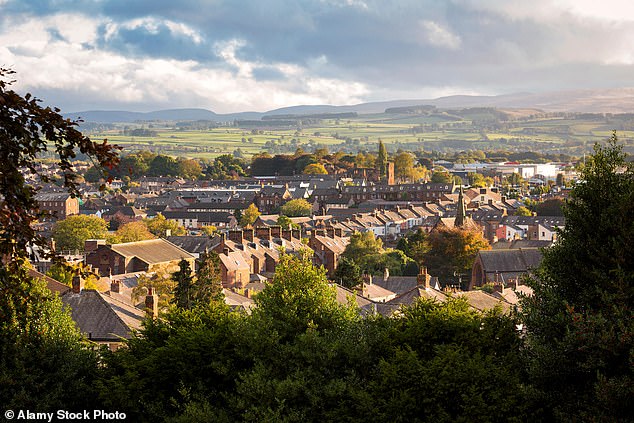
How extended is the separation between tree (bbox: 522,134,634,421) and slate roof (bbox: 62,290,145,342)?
19083mm

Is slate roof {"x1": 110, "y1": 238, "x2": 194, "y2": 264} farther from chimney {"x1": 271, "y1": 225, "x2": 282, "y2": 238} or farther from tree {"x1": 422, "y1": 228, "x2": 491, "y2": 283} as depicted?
tree {"x1": 422, "y1": 228, "x2": 491, "y2": 283}

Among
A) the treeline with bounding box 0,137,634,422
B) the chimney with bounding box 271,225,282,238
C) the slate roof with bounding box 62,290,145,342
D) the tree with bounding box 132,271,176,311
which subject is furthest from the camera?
the chimney with bounding box 271,225,282,238

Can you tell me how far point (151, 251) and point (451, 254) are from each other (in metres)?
26.6

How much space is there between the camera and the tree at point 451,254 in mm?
75500

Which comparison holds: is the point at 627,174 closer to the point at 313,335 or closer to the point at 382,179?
the point at 313,335

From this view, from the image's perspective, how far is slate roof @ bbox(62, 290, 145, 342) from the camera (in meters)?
33.1

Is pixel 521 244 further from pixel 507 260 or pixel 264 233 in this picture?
pixel 264 233

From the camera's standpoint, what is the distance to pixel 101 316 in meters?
34.2

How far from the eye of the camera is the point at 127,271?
6034 centimetres

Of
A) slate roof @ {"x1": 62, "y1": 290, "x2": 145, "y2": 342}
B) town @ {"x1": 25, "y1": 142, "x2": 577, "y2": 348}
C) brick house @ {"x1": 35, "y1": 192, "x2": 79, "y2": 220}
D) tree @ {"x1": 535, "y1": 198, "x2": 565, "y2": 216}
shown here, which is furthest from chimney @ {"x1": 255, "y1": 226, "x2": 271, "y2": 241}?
brick house @ {"x1": 35, "y1": 192, "x2": 79, "y2": 220}

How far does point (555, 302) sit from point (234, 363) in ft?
23.9

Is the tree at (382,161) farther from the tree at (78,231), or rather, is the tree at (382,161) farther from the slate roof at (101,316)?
the slate roof at (101,316)

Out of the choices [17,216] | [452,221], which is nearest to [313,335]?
[17,216]

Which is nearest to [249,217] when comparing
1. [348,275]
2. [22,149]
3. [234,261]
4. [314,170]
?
[234,261]
